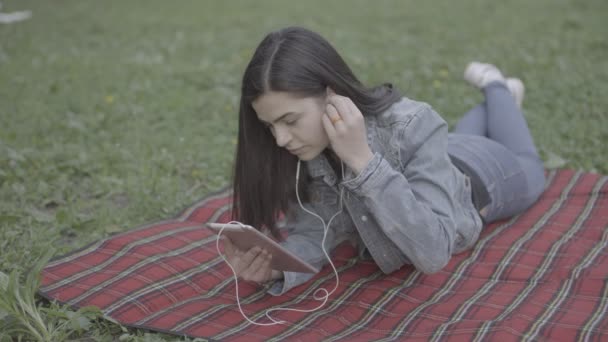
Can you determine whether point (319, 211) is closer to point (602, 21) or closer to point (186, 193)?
point (186, 193)

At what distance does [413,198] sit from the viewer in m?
2.20

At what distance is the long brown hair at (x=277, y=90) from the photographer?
7.29 feet

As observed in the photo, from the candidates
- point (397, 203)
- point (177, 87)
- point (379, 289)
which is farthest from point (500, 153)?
point (177, 87)

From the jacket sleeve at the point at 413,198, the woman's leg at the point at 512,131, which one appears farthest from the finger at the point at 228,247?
the woman's leg at the point at 512,131

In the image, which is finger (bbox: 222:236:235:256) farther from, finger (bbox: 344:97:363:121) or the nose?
finger (bbox: 344:97:363:121)

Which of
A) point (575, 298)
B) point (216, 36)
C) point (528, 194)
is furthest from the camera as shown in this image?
point (216, 36)

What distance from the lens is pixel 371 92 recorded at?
246cm

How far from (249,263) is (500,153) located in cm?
135

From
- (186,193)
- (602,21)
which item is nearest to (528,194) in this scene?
(186,193)

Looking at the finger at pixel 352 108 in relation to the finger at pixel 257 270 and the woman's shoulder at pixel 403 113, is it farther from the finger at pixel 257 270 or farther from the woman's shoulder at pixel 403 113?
the finger at pixel 257 270

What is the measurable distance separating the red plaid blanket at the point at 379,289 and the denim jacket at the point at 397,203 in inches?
4.6

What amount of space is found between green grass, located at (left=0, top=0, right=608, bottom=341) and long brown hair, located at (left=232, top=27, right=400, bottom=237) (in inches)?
25.7

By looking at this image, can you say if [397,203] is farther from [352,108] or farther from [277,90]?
[277,90]

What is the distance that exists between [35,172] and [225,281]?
1.64 m
